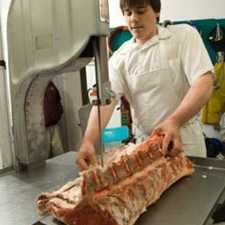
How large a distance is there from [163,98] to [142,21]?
343mm

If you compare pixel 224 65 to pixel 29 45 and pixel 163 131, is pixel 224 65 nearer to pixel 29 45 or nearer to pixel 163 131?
pixel 163 131

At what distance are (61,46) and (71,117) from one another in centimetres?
197

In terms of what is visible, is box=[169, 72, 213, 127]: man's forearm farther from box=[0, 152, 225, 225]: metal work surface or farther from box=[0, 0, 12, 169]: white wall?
box=[0, 0, 12, 169]: white wall

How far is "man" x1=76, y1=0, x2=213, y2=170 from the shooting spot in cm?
148

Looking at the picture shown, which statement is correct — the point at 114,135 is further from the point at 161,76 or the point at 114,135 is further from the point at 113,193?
the point at 113,193

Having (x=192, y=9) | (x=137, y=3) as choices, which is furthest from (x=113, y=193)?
(x=192, y=9)

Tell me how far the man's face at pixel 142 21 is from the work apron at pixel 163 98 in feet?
0.24

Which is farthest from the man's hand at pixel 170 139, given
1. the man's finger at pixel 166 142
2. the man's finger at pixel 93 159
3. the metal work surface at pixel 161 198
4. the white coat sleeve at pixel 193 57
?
the white coat sleeve at pixel 193 57

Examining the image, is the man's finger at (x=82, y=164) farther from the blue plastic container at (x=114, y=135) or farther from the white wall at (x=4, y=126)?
the blue plastic container at (x=114, y=135)

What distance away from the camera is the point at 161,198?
101 cm

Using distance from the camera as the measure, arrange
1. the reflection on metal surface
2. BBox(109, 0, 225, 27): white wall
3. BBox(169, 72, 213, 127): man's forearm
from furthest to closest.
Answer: BBox(109, 0, 225, 27): white wall → BBox(169, 72, 213, 127): man's forearm → the reflection on metal surface

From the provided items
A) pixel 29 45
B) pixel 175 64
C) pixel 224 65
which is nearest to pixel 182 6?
pixel 224 65

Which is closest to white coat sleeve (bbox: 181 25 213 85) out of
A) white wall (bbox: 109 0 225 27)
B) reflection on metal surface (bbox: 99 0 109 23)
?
reflection on metal surface (bbox: 99 0 109 23)

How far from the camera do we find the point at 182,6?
2.81 m
